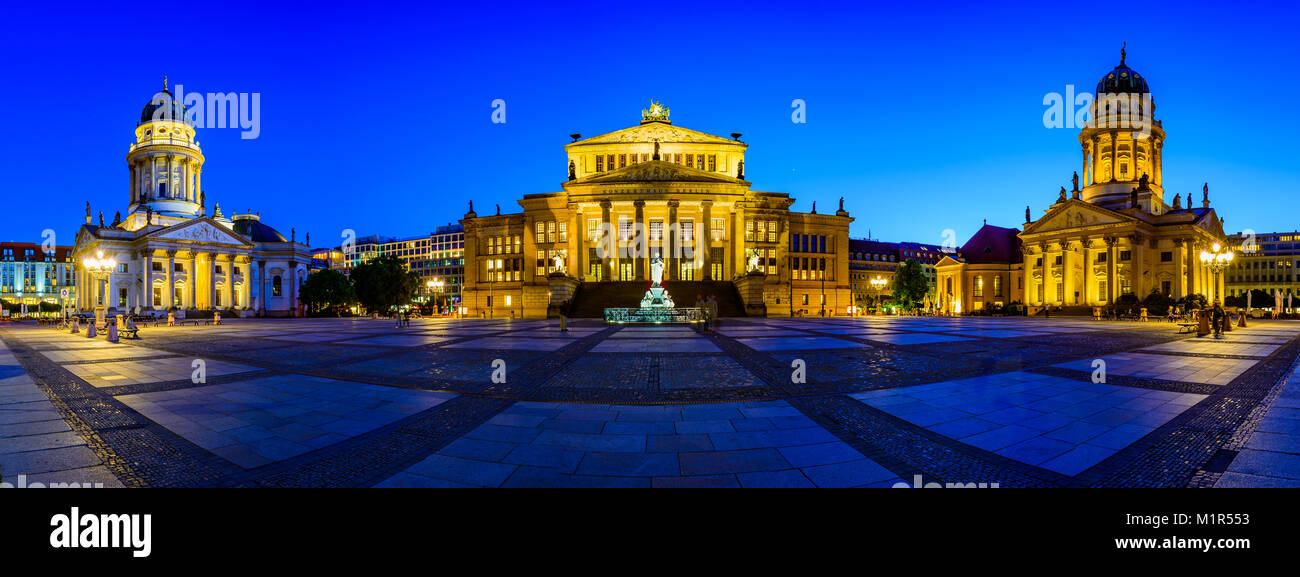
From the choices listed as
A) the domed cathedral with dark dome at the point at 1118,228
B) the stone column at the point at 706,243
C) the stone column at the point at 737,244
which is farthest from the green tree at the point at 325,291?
the domed cathedral with dark dome at the point at 1118,228

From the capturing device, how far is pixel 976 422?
5.89m

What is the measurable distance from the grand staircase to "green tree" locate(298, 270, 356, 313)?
43455 millimetres

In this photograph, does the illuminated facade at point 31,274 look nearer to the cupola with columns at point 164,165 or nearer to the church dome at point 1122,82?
the cupola with columns at point 164,165

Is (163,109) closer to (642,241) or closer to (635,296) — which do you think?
(642,241)

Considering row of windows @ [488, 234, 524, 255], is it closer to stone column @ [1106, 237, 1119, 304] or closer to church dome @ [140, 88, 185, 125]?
church dome @ [140, 88, 185, 125]

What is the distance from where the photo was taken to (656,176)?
5556 cm

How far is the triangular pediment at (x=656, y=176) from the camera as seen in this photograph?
55.3 meters

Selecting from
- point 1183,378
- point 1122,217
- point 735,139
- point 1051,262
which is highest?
point 735,139

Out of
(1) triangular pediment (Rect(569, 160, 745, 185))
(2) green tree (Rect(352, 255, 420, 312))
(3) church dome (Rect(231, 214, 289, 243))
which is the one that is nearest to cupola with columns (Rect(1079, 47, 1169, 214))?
(1) triangular pediment (Rect(569, 160, 745, 185))

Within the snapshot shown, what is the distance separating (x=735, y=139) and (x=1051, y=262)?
41.2 metres

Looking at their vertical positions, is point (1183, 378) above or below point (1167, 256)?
below
